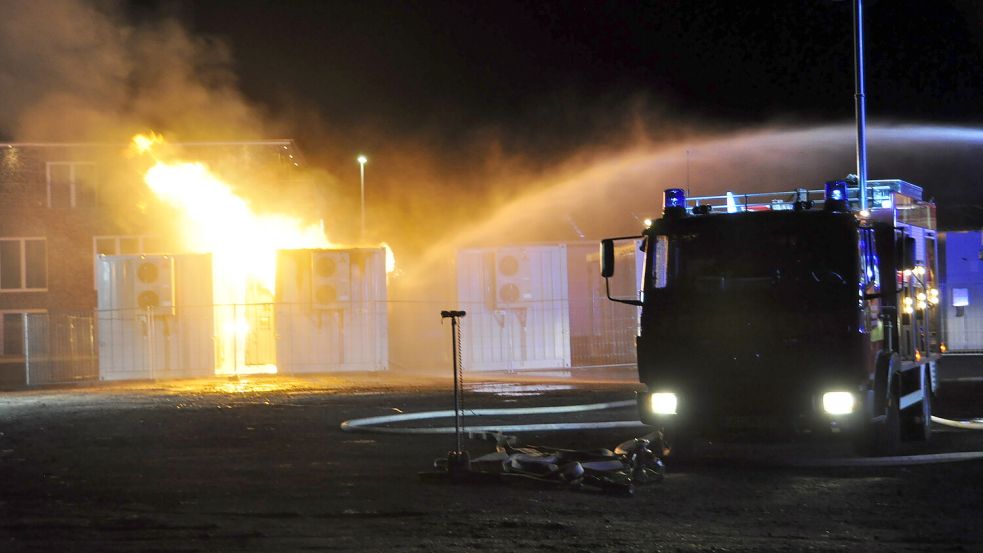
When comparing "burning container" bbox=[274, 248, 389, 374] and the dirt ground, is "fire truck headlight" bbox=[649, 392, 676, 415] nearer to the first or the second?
the dirt ground

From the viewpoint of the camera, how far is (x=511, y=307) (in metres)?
24.0

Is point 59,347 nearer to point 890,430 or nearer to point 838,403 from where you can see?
point 890,430

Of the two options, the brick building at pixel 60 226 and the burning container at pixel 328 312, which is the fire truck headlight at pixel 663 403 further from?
the brick building at pixel 60 226

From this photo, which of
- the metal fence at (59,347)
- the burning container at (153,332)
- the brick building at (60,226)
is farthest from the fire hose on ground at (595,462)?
the brick building at (60,226)

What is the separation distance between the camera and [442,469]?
9.60 meters

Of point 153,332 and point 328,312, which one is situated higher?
point 328,312

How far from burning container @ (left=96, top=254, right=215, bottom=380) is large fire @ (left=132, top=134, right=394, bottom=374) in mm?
393

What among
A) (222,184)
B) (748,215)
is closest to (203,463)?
(748,215)

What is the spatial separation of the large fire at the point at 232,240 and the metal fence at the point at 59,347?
3.13 metres

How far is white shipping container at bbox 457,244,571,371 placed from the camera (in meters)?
24.0

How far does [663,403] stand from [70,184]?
3853cm

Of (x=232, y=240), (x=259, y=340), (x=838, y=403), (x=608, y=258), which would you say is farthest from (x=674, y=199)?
(x=232, y=240)

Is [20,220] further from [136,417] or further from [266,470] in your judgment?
[266,470]

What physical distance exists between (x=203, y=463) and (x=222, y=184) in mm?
18339
